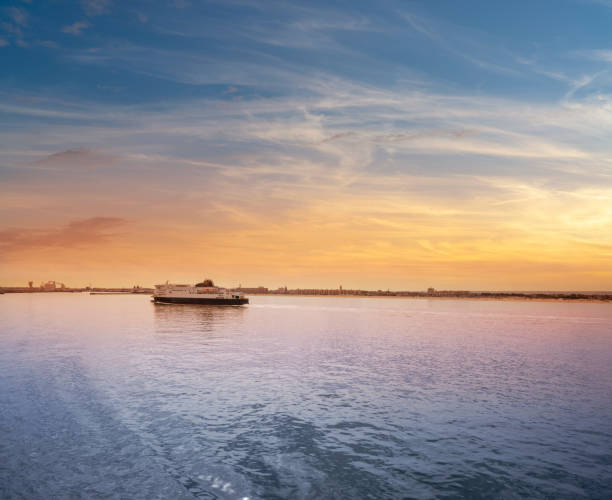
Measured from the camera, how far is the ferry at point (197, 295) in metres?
140

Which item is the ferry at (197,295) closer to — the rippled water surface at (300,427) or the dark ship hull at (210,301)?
the dark ship hull at (210,301)

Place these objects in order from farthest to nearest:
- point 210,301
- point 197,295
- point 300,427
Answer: point 197,295
point 210,301
point 300,427

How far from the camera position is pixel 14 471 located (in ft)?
46.0

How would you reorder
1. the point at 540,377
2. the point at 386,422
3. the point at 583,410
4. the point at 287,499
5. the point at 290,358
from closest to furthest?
the point at 287,499, the point at 386,422, the point at 583,410, the point at 540,377, the point at 290,358

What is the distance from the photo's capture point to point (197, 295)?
14312 cm

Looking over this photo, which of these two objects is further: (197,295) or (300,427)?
(197,295)

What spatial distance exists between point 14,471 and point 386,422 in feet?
45.9

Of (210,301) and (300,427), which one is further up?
(210,301)

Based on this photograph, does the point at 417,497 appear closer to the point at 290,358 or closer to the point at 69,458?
the point at 69,458

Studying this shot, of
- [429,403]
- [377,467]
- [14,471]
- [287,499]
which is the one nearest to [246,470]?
[287,499]

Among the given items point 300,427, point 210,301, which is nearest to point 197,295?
point 210,301

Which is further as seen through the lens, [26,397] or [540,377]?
[540,377]

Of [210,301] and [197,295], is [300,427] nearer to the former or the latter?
[210,301]

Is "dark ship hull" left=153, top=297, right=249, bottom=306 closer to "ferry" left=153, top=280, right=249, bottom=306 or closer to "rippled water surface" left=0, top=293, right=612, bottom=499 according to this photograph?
"ferry" left=153, top=280, right=249, bottom=306
